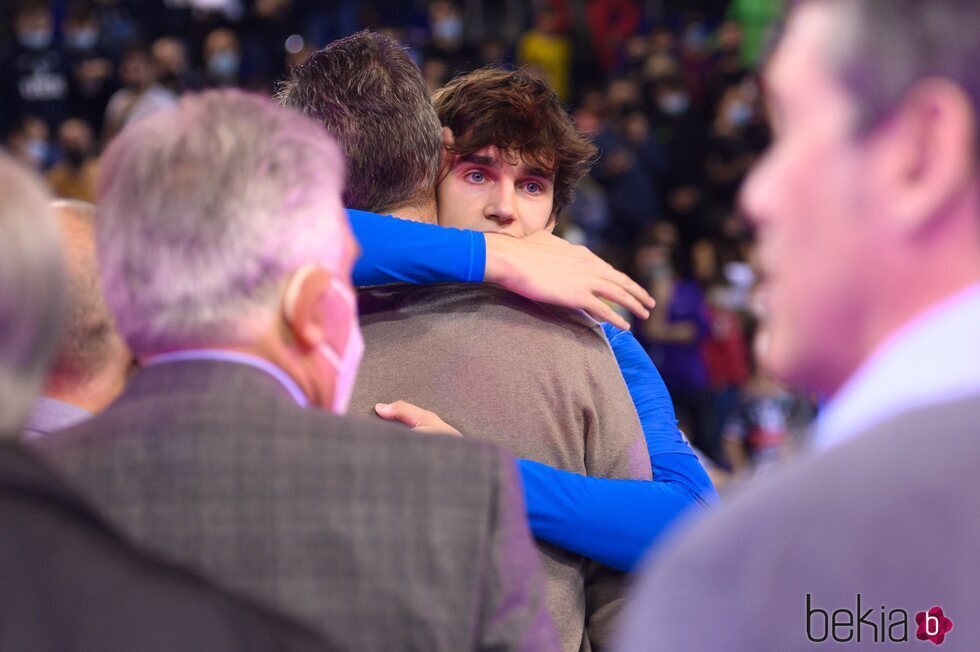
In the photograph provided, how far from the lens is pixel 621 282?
207 centimetres

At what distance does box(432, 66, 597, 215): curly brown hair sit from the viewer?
2178 millimetres

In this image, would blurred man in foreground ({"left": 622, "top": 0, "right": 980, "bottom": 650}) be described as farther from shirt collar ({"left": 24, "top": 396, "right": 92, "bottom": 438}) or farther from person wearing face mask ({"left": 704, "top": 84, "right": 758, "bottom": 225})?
person wearing face mask ({"left": 704, "top": 84, "right": 758, "bottom": 225})

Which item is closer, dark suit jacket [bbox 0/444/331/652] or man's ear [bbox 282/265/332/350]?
dark suit jacket [bbox 0/444/331/652]

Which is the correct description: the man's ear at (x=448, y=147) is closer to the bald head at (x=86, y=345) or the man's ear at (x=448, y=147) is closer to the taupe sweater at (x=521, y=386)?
the taupe sweater at (x=521, y=386)

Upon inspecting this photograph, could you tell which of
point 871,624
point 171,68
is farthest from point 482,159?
point 171,68

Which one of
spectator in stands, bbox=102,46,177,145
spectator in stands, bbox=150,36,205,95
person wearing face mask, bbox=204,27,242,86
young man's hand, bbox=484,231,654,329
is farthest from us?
person wearing face mask, bbox=204,27,242,86

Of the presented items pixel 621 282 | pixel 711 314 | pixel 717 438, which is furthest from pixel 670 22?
pixel 621 282

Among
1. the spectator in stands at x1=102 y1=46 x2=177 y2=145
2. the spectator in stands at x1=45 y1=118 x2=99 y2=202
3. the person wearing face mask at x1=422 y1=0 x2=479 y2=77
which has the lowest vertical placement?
the spectator in stands at x1=45 y1=118 x2=99 y2=202

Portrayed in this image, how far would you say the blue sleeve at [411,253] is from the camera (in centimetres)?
194

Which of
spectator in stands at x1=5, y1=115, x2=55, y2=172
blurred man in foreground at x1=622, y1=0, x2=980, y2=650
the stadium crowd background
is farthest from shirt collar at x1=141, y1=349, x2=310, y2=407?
spectator in stands at x1=5, y1=115, x2=55, y2=172

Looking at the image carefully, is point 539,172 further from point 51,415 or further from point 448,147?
point 51,415

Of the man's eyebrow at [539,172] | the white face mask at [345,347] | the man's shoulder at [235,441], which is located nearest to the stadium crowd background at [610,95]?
the man's eyebrow at [539,172]

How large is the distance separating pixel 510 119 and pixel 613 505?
696 millimetres

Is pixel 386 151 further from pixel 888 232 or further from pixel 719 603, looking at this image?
pixel 719 603
